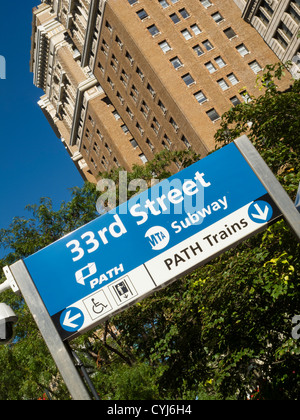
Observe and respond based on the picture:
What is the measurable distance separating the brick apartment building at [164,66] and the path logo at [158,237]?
40.0 meters

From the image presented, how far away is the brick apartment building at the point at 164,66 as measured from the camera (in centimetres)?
5062

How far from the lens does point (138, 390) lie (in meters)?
15.9

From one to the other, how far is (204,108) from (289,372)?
42.7 m

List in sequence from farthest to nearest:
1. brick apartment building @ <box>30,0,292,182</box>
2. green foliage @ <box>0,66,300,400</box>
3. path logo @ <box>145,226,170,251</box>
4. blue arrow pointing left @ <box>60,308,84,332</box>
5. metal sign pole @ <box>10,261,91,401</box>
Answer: brick apartment building @ <box>30,0,292,182</box> < green foliage @ <box>0,66,300,400</box> < path logo @ <box>145,226,170,251</box> < blue arrow pointing left @ <box>60,308,84,332</box> < metal sign pole @ <box>10,261,91,401</box>

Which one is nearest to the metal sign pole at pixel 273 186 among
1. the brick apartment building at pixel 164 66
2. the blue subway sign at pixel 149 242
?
the blue subway sign at pixel 149 242

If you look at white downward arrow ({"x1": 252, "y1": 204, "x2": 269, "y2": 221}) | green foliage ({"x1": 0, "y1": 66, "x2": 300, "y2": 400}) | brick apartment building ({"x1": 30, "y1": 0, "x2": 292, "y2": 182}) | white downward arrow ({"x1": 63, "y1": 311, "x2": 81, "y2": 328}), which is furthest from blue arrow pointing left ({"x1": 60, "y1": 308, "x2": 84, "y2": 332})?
brick apartment building ({"x1": 30, "y1": 0, "x2": 292, "y2": 182})

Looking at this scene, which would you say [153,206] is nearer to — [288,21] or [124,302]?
[124,302]

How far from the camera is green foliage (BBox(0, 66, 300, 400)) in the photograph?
9.57 meters

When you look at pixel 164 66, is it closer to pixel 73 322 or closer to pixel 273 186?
pixel 273 186

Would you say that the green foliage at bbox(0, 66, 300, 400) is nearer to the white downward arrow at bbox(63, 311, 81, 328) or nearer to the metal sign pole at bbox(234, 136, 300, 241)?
the metal sign pole at bbox(234, 136, 300, 241)

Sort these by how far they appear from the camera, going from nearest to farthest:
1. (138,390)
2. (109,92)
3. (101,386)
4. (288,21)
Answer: (138,390) → (101,386) → (288,21) → (109,92)

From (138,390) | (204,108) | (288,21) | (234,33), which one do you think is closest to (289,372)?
(138,390)

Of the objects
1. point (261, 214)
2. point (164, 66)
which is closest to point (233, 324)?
point (261, 214)

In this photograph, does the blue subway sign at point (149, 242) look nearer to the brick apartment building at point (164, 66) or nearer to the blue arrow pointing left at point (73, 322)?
the blue arrow pointing left at point (73, 322)
